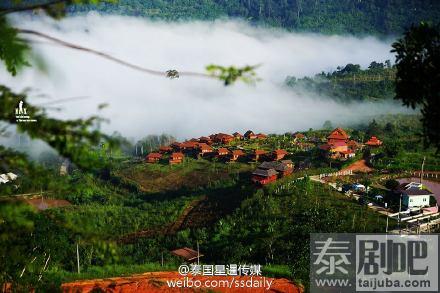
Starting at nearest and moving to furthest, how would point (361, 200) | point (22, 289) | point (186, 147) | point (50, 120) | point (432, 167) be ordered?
point (50, 120), point (22, 289), point (361, 200), point (432, 167), point (186, 147)

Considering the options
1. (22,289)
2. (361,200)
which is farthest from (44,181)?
(361,200)

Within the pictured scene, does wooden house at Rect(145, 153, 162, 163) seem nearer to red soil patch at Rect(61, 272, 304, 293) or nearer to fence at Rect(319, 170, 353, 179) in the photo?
fence at Rect(319, 170, 353, 179)

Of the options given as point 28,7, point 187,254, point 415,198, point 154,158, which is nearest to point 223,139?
point 154,158

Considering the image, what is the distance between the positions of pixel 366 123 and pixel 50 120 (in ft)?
220

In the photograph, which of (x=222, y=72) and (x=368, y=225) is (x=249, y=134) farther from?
(x=222, y=72)

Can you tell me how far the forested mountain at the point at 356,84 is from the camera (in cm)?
8094

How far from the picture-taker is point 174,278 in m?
15.1

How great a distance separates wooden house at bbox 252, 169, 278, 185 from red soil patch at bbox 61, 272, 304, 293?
17790mm

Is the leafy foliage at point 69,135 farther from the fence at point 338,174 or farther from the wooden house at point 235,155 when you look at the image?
the wooden house at point 235,155

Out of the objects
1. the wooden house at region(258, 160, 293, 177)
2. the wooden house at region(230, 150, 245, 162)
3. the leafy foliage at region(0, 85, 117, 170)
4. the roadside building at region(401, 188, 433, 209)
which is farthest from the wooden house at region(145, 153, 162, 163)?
the leafy foliage at region(0, 85, 117, 170)

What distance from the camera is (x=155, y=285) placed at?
1445 cm

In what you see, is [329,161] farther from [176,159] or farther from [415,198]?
[176,159]

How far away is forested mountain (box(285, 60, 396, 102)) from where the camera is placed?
80.9 metres

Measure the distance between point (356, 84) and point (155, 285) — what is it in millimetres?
82439
